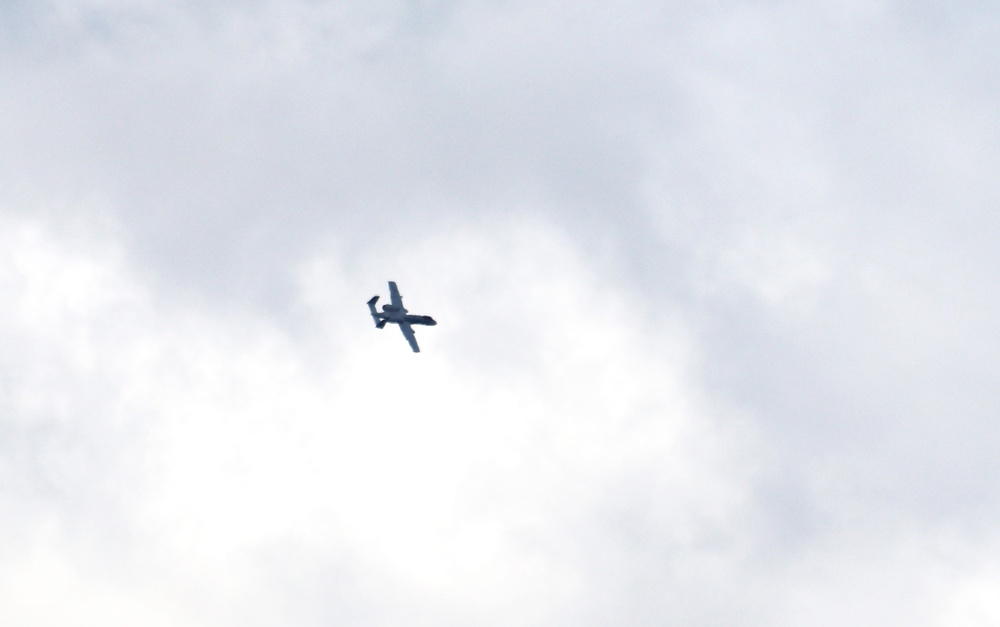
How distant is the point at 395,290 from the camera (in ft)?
490

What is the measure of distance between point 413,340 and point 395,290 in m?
10.5

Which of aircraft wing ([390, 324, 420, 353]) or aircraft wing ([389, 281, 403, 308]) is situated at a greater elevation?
aircraft wing ([389, 281, 403, 308])

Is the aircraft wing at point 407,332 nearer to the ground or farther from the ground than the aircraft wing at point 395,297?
nearer to the ground

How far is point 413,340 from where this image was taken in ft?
495
